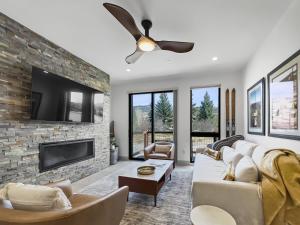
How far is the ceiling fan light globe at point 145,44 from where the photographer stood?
2.23 meters

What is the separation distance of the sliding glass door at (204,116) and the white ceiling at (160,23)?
146cm

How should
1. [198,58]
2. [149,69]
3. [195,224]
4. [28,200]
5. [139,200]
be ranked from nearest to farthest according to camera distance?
[28,200]
[195,224]
[139,200]
[198,58]
[149,69]

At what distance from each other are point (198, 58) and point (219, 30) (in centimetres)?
114

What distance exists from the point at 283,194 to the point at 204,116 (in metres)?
3.58

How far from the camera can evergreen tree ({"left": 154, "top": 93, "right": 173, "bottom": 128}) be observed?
545 centimetres

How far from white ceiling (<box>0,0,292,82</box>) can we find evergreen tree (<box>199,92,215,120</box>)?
1527 mm

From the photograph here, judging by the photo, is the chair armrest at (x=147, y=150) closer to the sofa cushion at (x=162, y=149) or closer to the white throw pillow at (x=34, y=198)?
the sofa cushion at (x=162, y=149)

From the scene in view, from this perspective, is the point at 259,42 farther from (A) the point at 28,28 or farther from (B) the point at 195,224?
(A) the point at 28,28

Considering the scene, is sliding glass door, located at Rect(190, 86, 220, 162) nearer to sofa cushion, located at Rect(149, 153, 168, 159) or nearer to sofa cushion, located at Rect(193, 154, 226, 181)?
sofa cushion, located at Rect(149, 153, 168, 159)

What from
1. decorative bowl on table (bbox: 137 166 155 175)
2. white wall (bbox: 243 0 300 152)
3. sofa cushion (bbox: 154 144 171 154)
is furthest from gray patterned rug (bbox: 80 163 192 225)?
white wall (bbox: 243 0 300 152)

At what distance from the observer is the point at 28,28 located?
8.49ft

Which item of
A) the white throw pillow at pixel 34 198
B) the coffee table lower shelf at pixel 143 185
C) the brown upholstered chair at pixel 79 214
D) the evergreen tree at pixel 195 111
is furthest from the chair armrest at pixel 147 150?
the white throw pillow at pixel 34 198

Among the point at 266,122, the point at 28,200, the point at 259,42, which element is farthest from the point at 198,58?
the point at 28,200

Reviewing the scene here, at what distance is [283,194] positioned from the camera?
1527 mm
